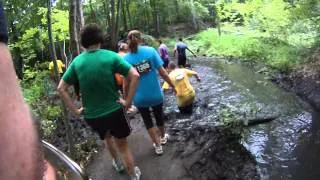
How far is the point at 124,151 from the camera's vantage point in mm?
6039

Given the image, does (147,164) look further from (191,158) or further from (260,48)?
(260,48)

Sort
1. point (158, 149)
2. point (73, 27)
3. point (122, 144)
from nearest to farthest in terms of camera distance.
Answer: point (122, 144)
point (158, 149)
point (73, 27)

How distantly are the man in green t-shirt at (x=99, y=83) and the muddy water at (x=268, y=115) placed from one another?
3.17 m

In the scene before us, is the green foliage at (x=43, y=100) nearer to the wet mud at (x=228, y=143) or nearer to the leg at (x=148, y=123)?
the wet mud at (x=228, y=143)

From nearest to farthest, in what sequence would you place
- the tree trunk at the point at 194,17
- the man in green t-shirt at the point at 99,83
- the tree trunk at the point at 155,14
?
the man in green t-shirt at the point at 99,83 → the tree trunk at the point at 155,14 → the tree trunk at the point at 194,17

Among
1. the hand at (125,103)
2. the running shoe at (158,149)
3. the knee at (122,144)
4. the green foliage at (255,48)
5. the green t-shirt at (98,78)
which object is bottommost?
the green foliage at (255,48)

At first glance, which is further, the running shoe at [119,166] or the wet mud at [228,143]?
the wet mud at [228,143]

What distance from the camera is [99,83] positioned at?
553 cm

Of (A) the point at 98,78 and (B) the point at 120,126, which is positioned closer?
(A) the point at 98,78

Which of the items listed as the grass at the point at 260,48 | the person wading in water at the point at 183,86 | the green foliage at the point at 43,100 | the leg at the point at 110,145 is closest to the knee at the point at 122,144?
the leg at the point at 110,145

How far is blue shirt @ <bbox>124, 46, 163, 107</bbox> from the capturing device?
691cm

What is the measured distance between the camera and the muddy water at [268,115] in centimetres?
840

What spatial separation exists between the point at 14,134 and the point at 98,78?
4.80m

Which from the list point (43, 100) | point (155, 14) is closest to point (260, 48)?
point (43, 100)
